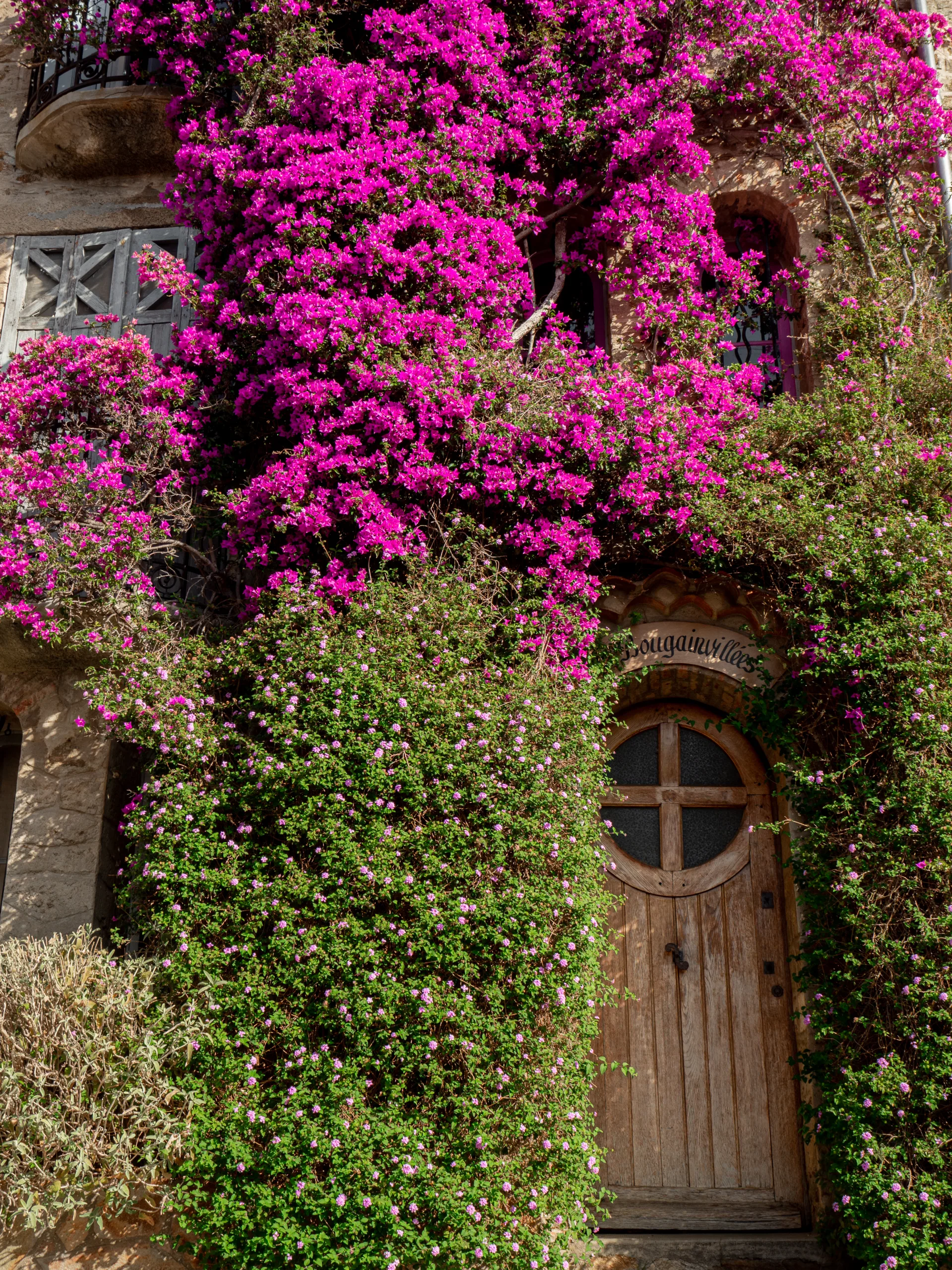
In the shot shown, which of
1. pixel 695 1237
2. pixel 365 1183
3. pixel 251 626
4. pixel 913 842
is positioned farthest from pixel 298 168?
pixel 695 1237

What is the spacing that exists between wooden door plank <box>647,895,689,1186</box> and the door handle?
0.02 meters

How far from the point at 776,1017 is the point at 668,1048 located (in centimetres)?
63

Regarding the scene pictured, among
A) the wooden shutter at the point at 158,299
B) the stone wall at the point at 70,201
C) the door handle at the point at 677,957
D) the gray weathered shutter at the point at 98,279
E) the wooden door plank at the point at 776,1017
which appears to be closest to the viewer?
the wooden door plank at the point at 776,1017

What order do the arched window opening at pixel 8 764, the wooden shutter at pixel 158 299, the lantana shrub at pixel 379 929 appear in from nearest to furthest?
the lantana shrub at pixel 379 929
the arched window opening at pixel 8 764
the wooden shutter at pixel 158 299

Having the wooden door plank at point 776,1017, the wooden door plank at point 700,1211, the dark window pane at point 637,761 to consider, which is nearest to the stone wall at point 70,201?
the dark window pane at point 637,761

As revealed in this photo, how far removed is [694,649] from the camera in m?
5.75

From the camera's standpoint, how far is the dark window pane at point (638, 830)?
19.1 feet

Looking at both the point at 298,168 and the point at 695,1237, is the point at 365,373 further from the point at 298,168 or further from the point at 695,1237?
the point at 695,1237

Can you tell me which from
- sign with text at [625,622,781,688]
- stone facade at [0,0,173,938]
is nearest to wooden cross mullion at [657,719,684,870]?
sign with text at [625,622,781,688]

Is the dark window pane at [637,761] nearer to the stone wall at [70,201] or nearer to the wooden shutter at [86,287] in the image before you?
the wooden shutter at [86,287]

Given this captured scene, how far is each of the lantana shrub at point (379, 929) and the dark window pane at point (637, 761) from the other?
0.99 m

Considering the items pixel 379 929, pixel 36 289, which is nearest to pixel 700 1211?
pixel 379 929

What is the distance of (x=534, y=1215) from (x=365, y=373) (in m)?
4.12

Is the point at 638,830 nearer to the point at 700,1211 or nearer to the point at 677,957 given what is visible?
the point at 677,957
